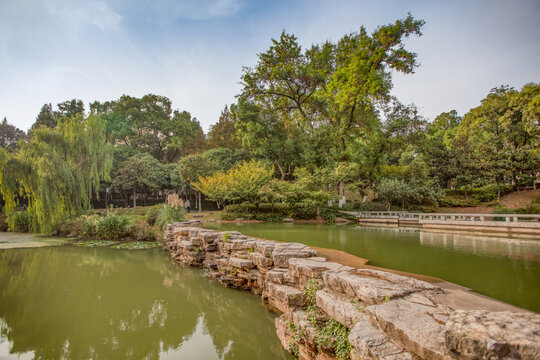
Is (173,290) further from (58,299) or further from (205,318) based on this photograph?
(58,299)

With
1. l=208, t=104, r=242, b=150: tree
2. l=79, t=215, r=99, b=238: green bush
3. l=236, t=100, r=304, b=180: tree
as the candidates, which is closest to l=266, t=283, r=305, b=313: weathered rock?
l=79, t=215, r=99, b=238: green bush

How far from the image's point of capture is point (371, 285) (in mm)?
2693

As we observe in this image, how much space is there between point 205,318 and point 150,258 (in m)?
4.98

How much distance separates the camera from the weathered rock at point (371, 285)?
8.19ft

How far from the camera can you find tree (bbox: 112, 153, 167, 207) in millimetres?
25859

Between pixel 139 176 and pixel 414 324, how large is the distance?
28.2m

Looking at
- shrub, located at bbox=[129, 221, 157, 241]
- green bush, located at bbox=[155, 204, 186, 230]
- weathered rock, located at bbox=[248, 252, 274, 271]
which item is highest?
green bush, located at bbox=[155, 204, 186, 230]

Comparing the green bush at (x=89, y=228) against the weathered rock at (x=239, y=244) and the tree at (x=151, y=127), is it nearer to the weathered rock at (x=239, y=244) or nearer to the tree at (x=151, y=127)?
the weathered rock at (x=239, y=244)

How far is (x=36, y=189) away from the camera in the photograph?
467 inches

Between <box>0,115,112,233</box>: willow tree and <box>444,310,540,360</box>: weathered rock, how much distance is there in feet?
49.4

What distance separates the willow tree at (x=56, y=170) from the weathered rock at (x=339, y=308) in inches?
540

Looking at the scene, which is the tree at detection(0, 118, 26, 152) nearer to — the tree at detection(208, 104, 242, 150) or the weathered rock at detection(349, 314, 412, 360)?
the tree at detection(208, 104, 242, 150)

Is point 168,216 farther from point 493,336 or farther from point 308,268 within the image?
point 493,336

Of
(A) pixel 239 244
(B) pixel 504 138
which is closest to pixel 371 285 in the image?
(A) pixel 239 244
